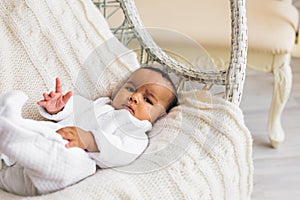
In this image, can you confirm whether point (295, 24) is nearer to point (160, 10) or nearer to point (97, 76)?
point (160, 10)

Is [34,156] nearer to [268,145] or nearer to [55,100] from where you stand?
[55,100]

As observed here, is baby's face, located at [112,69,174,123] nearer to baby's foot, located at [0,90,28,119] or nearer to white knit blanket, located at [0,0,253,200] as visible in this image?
white knit blanket, located at [0,0,253,200]

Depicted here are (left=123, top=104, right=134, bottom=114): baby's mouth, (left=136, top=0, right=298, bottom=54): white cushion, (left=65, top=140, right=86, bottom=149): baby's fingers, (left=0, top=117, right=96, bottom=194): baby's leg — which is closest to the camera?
(left=0, top=117, right=96, bottom=194): baby's leg

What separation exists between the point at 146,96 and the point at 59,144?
0.28 m

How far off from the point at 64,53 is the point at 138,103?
306mm

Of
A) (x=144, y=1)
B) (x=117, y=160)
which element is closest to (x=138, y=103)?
(x=117, y=160)

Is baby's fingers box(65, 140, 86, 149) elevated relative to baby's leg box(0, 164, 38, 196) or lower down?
elevated

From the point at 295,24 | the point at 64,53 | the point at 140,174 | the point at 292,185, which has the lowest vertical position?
the point at 292,185

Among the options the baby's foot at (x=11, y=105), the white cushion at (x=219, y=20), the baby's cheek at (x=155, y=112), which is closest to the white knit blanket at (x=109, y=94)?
the baby's cheek at (x=155, y=112)

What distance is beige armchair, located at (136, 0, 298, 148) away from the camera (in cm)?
189

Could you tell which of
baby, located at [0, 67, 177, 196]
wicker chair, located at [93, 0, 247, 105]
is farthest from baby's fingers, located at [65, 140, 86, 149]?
wicker chair, located at [93, 0, 247, 105]

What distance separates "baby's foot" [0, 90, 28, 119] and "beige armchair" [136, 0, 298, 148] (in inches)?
35.2

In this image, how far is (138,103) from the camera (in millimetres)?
1291

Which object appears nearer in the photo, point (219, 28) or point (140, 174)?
point (140, 174)
